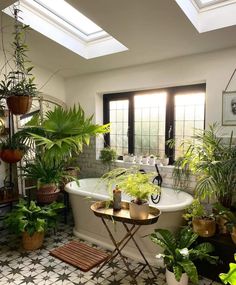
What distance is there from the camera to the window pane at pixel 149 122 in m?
3.89

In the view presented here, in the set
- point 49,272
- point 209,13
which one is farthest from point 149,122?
point 49,272

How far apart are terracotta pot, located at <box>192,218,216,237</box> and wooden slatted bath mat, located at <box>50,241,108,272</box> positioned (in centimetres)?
118

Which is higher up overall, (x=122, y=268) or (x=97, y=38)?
(x=97, y=38)

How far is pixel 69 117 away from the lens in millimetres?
3186

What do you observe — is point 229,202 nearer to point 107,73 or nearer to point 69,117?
point 69,117

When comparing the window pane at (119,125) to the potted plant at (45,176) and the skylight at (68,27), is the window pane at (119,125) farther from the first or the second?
the potted plant at (45,176)

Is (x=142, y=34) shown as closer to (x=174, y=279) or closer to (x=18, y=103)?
(x=18, y=103)

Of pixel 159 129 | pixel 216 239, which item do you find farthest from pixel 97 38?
pixel 216 239

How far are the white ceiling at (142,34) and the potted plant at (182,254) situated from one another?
83.9 inches

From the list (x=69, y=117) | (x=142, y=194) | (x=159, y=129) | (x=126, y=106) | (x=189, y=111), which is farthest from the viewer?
(x=126, y=106)

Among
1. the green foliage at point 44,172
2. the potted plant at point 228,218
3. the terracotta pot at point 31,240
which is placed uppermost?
the green foliage at point 44,172

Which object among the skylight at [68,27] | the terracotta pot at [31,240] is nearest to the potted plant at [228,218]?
the terracotta pot at [31,240]

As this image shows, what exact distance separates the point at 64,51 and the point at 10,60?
2.85 ft

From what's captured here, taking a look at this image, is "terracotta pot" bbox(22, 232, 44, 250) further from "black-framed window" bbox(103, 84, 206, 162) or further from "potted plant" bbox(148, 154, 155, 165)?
"black-framed window" bbox(103, 84, 206, 162)
